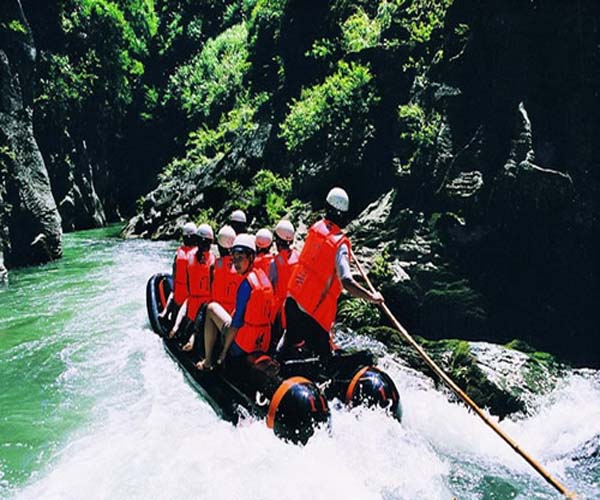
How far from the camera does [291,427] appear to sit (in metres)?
4.72

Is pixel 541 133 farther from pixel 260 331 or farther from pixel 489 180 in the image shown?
pixel 260 331

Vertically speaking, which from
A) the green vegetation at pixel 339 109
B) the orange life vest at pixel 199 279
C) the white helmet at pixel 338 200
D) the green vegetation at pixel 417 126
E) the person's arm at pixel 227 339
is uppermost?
the green vegetation at pixel 339 109

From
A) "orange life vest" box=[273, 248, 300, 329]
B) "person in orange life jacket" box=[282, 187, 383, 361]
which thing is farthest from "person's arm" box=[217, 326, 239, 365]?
"orange life vest" box=[273, 248, 300, 329]

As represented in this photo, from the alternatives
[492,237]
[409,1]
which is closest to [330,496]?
[492,237]

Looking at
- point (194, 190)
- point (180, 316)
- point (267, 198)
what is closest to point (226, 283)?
point (180, 316)

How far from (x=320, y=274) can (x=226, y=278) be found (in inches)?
67.4

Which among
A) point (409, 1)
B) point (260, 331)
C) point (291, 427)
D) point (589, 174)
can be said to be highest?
point (409, 1)

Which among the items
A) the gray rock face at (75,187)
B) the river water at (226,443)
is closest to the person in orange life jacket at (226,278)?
the river water at (226,443)

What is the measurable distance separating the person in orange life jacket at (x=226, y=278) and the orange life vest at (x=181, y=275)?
1009mm

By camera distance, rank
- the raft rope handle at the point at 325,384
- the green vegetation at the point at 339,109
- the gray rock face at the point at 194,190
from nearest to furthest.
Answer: the raft rope handle at the point at 325,384 → the green vegetation at the point at 339,109 → the gray rock face at the point at 194,190

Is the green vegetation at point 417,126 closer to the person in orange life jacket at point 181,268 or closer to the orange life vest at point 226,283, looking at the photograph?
the person in orange life jacket at point 181,268

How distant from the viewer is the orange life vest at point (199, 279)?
280 inches

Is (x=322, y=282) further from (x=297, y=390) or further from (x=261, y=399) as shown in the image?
(x=261, y=399)

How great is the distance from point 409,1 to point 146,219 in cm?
1320
